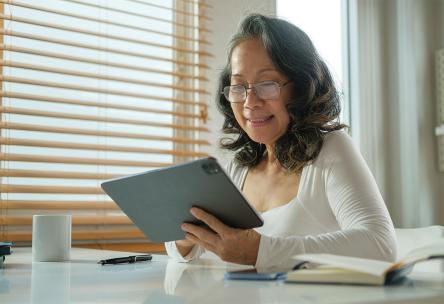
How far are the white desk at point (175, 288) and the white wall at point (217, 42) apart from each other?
138cm

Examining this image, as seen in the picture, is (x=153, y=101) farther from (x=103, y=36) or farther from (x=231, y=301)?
(x=231, y=301)

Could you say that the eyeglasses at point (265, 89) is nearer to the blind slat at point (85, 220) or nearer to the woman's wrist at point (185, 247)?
the woman's wrist at point (185, 247)

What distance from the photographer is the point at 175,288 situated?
0.91m

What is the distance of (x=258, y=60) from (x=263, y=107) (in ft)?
0.45

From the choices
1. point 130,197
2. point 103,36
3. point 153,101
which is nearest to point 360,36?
point 153,101

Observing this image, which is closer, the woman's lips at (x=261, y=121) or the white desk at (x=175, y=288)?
the white desk at (x=175, y=288)

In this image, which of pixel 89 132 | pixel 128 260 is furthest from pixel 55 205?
pixel 128 260

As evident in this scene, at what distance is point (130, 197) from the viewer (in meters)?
1.26

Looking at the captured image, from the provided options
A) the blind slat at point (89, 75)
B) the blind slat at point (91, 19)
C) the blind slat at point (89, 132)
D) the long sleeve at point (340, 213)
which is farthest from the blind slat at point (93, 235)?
the long sleeve at point (340, 213)

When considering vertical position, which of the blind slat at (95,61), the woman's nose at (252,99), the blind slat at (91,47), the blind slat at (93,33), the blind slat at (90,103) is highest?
the blind slat at (93,33)

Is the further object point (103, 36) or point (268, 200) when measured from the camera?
point (103, 36)

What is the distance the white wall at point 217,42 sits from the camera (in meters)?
2.62

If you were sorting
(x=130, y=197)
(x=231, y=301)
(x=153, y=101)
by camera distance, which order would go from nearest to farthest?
(x=231, y=301) → (x=130, y=197) → (x=153, y=101)

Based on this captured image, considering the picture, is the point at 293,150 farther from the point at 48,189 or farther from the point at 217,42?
the point at 217,42
